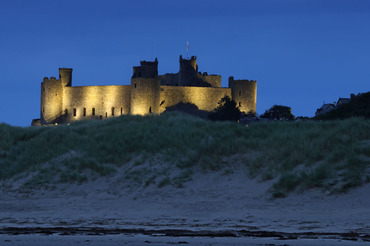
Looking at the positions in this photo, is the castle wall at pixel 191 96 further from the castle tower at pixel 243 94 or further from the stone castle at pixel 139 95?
the castle tower at pixel 243 94

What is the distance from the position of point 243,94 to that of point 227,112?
718cm

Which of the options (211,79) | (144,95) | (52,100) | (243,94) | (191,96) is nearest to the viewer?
(144,95)

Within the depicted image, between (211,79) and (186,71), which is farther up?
(186,71)

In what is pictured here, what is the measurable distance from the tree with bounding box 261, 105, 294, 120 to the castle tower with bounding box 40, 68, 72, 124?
2583 cm

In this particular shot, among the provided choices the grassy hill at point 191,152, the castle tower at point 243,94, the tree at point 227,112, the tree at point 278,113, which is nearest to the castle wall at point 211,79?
the castle tower at point 243,94

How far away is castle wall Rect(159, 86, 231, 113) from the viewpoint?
67438 mm

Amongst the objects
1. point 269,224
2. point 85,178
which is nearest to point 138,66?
point 85,178

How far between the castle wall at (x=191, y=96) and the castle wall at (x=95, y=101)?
4471 mm

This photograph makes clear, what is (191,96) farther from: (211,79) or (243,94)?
(211,79)

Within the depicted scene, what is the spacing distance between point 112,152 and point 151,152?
111 centimetres

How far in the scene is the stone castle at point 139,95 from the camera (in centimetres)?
6656

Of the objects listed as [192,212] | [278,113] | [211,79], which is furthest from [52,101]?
[192,212]

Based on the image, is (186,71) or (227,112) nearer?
(227,112)

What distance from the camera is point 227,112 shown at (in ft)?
214
